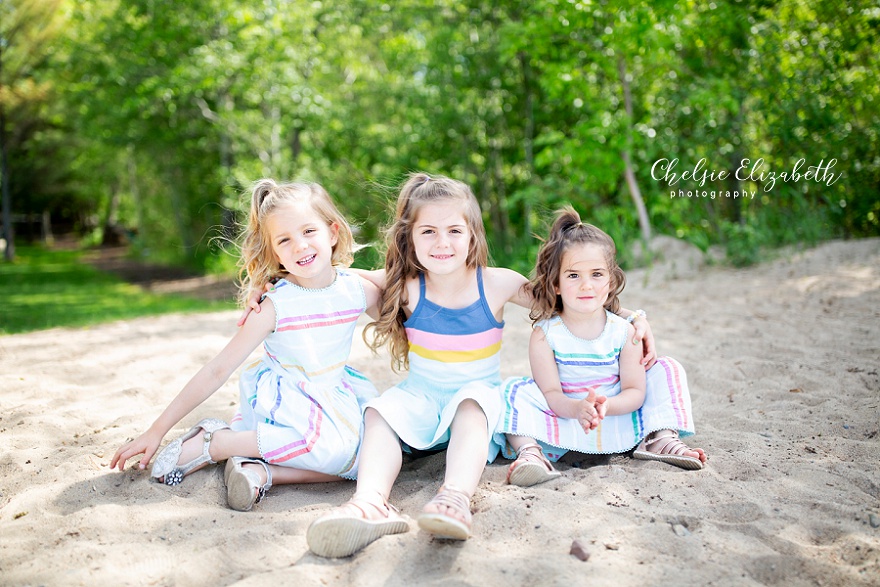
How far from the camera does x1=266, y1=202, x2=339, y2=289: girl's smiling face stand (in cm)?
252

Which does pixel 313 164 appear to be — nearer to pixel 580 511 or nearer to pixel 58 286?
pixel 58 286

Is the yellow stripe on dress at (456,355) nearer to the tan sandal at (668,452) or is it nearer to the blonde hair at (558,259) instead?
the blonde hair at (558,259)

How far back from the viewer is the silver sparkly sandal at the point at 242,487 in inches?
87.2

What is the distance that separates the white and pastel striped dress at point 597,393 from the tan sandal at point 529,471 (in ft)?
0.46

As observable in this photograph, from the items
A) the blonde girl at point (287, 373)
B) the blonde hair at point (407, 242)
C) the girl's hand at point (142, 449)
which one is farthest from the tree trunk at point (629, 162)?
the girl's hand at point (142, 449)

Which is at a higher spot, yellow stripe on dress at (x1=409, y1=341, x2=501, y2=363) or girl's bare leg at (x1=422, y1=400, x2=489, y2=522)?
yellow stripe on dress at (x1=409, y1=341, x2=501, y2=363)

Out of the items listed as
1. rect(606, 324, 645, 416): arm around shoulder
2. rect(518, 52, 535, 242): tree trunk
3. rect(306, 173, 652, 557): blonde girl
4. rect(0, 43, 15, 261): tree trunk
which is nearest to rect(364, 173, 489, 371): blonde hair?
rect(306, 173, 652, 557): blonde girl

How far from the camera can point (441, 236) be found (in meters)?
2.49

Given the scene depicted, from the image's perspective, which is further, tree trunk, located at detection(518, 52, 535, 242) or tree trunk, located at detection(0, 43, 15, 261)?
tree trunk, located at detection(0, 43, 15, 261)

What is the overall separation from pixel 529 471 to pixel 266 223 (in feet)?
4.48

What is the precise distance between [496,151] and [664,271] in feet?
11.5

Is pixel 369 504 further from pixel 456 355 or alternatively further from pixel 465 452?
pixel 456 355

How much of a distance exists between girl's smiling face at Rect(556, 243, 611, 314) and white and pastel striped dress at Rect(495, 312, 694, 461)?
0.14 m

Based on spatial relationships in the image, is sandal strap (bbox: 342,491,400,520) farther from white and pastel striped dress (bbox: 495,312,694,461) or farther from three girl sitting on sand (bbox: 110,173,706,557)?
white and pastel striped dress (bbox: 495,312,694,461)
